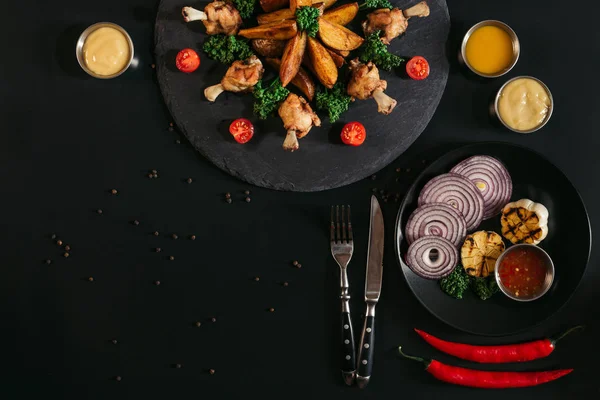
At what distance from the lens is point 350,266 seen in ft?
16.5

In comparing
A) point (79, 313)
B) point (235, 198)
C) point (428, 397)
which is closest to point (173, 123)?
point (235, 198)

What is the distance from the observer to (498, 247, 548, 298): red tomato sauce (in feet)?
15.8

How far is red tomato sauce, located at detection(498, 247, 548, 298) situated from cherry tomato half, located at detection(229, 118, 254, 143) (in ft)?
7.20

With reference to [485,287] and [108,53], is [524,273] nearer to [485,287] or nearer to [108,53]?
[485,287]

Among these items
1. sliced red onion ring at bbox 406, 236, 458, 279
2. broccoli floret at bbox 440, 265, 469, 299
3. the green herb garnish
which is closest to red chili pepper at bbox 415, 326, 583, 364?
broccoli floret at bbox 440, 265, 469, 299

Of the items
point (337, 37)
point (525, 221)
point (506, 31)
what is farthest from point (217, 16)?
point (525, 221)

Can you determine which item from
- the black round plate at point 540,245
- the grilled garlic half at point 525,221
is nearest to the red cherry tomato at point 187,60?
the black round plate at point 540,245

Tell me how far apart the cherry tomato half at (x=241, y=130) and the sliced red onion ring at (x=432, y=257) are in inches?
60.4

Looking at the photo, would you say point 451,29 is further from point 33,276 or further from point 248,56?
point 33,276

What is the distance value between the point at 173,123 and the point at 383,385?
271 cm

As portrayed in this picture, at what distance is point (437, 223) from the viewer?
16.0 feet

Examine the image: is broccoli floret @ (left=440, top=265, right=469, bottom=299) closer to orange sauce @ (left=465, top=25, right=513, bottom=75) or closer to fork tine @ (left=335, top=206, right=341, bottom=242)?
fork tine @ (left=335, top=206, right=341, bottom=242)

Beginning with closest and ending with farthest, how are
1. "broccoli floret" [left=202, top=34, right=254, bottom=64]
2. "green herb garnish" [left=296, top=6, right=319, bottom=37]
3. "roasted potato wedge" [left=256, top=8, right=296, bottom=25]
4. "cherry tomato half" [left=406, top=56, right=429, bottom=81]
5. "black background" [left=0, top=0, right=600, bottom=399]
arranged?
"green herb garnish" [left=296, top=6, right=319, bottom=37]
"roasted potato wedge" [left=256, top=8, right=296, bottom=25]
"broccoli floret" [left=202, top=34, right=254, bottom=64]
"cherry tomato half" [left=406, top=56, right=429, bottom=81]
"black background" [left=0, top=0, right=600, bottom=399]

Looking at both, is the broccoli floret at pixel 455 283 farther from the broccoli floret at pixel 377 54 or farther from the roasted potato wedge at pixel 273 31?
the roasted potato wedge at pixel 273 31
